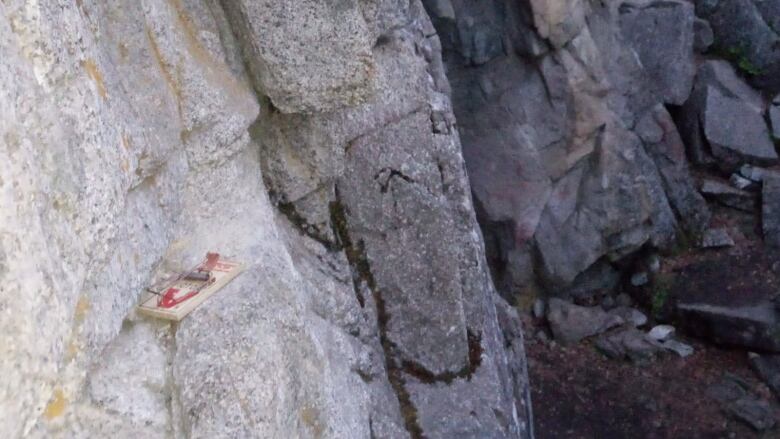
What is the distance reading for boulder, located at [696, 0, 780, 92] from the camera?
904cm

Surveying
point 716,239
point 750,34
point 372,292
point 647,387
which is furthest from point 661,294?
point 372,292

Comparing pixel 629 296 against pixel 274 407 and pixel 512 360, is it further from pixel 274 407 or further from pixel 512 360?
pixel 274 407

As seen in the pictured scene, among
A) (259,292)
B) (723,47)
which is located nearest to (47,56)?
(259,292)

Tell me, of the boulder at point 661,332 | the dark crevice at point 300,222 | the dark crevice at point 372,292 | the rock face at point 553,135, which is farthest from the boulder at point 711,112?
the dark crevice at point 300,222

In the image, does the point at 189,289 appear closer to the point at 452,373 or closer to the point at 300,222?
the point at 300,222

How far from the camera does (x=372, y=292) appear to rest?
3.42 metres

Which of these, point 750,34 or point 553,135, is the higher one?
point 750,34

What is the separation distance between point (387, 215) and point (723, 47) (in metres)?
6.91

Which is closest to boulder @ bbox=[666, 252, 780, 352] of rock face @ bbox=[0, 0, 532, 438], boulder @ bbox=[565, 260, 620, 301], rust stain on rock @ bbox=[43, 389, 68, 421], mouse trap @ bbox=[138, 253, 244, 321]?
boulder @ bbox=[565, 260, 620, 301]

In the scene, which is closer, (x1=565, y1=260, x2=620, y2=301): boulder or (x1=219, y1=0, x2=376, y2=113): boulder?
(x1=219, y1=0, x2=376, y2=113): boulder

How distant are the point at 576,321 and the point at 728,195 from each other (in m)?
2.25

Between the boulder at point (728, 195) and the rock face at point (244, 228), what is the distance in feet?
15.5

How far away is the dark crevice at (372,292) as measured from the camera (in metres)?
3.36

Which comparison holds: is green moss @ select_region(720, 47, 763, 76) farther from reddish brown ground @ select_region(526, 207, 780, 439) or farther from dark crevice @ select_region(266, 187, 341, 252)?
dark crevice @ select_region(266, 187, 341, 252)
